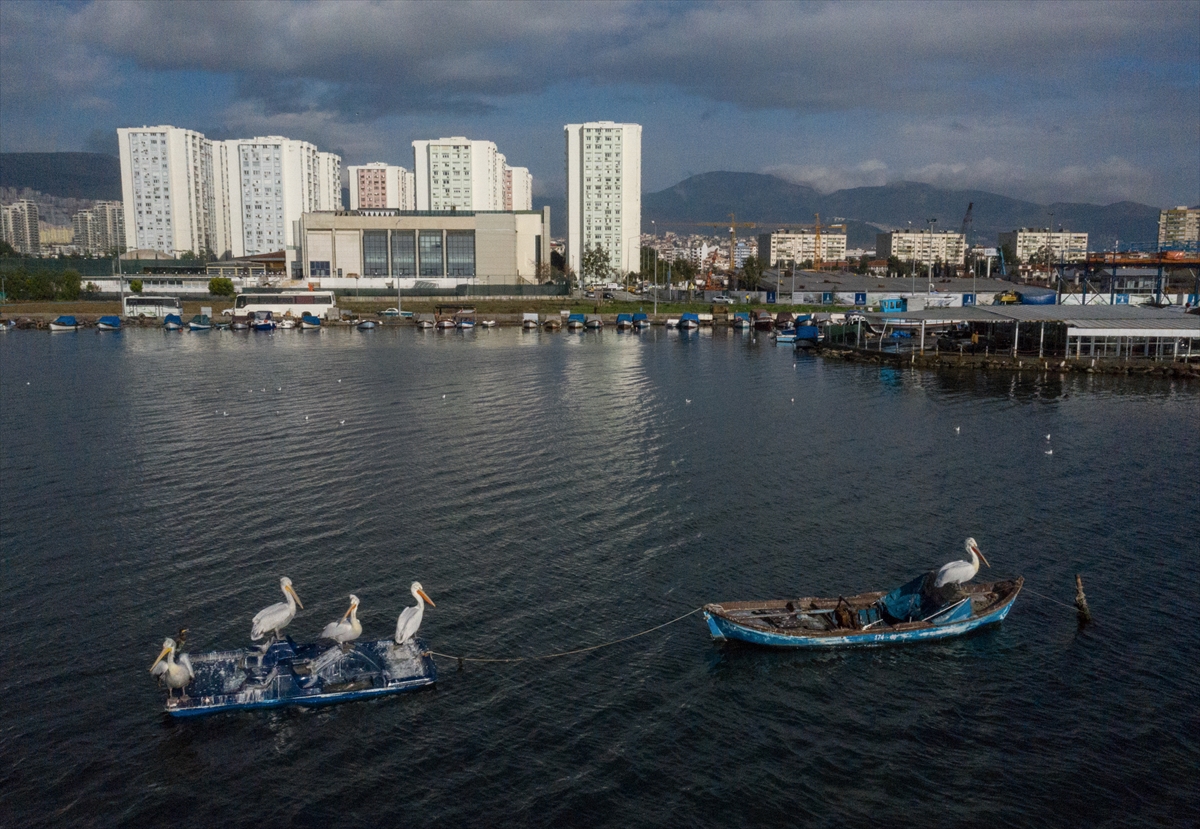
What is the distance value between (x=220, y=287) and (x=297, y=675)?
9825 centimetres

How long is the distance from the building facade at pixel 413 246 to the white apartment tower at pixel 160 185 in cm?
6038

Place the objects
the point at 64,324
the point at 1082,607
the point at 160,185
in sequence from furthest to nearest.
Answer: the point at 160,185
the point at 64,324
the point at 1082,607

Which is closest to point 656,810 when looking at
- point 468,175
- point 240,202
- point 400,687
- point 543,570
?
point 400,687

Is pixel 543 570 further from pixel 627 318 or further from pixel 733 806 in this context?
pixel 627 318

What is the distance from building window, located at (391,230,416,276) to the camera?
112 meters

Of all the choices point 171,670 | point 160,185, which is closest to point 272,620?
point 171,670

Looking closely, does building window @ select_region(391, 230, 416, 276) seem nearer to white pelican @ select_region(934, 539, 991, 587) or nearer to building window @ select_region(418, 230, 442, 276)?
building window @ select_region(418, 230, 442, 276)

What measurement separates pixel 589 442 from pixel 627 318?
58815 millimetres

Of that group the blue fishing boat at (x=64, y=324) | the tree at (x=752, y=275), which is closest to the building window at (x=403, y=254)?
the blue fishing boat at (x=64, y=324)

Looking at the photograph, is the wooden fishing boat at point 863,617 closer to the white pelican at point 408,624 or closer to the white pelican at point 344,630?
the white pelican at point 408,624

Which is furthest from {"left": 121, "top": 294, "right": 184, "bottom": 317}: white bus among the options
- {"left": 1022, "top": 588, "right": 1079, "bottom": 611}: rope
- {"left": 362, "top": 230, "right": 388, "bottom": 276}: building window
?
{"left": 1022, "top": 588, "right": 1079, "bottom": 611}: rope

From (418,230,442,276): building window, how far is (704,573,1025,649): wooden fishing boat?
331 feet

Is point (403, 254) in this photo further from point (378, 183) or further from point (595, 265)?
point (378, 183)

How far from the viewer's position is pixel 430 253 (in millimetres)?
113250
